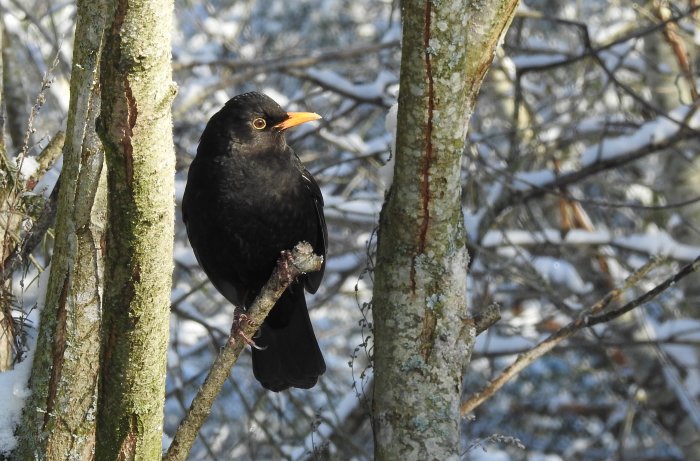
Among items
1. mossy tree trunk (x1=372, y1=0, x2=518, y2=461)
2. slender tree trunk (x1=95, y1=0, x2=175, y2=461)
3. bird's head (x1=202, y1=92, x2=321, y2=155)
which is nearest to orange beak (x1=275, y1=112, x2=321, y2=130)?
bird's head (x1=202, y1=92, x2=321, y2=155)

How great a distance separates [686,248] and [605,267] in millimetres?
1013

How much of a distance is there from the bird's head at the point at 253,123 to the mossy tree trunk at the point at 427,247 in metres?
1.45

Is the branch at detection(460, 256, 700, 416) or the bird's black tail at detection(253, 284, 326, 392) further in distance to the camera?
the bird's black tail at detection(253, 284, 326, 392)

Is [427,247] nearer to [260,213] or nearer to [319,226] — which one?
[260,213]

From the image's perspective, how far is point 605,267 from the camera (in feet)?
23.6

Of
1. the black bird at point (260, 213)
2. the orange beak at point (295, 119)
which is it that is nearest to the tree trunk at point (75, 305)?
the black bird at point (260, 213)

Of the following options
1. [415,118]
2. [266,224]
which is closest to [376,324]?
[415,118]

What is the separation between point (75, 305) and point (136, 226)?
0.46 meters

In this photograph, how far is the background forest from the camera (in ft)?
17.6

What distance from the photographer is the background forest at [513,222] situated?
5371 millimetres

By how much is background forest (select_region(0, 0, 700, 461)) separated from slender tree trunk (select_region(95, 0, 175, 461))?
496 mm

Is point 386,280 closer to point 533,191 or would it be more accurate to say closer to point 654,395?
point 533,191

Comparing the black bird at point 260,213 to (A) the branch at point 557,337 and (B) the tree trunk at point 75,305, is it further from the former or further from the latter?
(B) the tree trunk at point 75,305

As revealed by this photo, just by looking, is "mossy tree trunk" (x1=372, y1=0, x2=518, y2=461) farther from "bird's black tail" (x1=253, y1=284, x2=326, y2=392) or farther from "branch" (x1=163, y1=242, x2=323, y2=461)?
"bird's black tail" (x1=253, y1=284, x2=326, y2=392)
